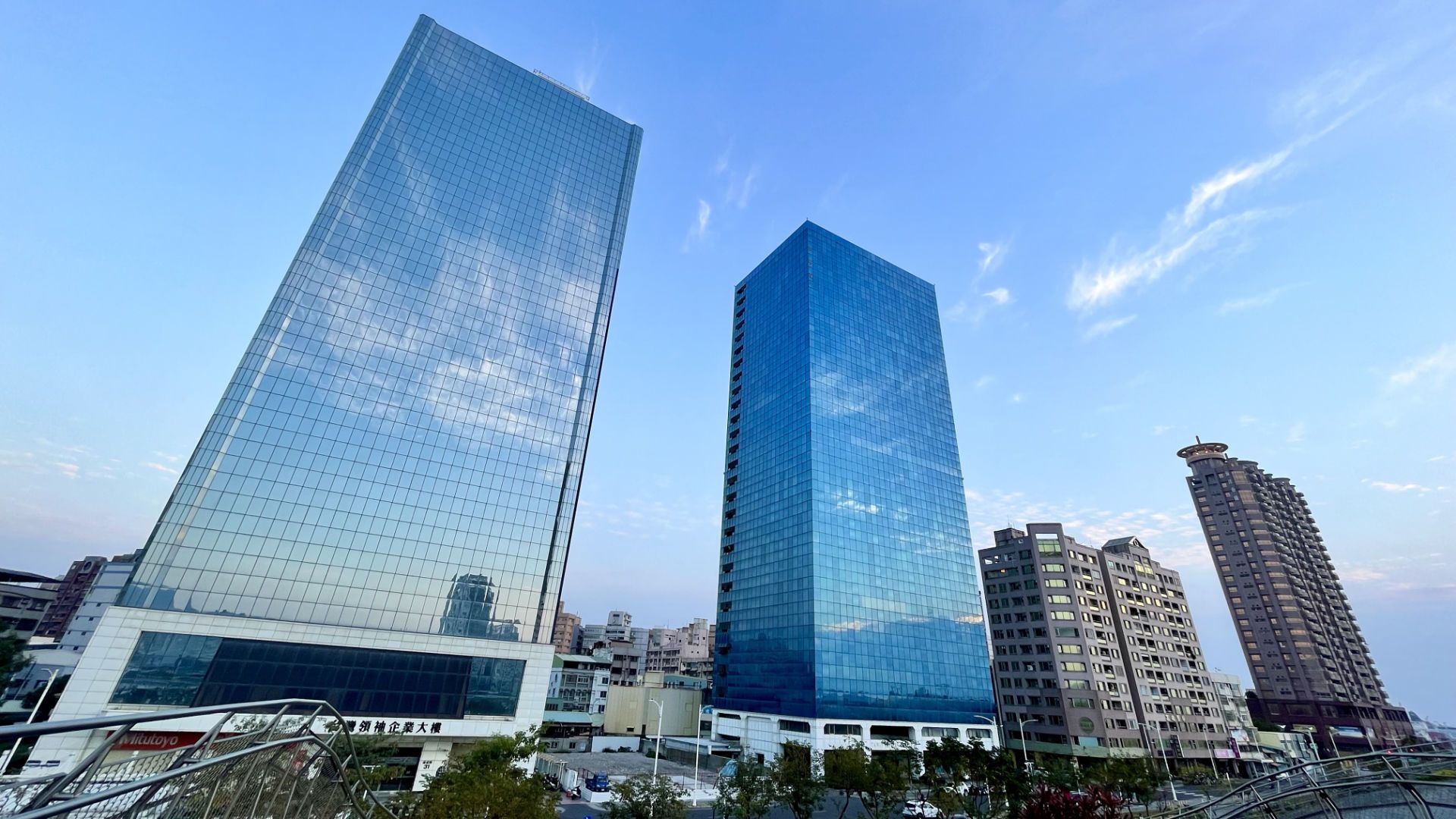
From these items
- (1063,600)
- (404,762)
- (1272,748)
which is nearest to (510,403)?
(404,762)

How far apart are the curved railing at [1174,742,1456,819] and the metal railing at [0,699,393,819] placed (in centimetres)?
2467

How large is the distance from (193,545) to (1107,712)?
11666 cm

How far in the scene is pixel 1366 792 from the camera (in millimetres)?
17125

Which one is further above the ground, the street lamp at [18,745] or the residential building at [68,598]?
the residential building at [68,598]

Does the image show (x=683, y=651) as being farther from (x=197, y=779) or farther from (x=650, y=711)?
(x=197, y=779)

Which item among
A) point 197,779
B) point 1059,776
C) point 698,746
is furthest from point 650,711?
point 197,779

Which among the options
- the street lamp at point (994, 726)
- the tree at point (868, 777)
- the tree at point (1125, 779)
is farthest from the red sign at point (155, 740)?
the street lamp at point (994, 726)

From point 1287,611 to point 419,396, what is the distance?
190 metres

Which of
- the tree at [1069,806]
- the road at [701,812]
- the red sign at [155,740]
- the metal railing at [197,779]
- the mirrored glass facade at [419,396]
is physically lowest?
the road at [701,812]

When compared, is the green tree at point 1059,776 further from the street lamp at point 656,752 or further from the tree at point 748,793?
the street lamp at point 656,752

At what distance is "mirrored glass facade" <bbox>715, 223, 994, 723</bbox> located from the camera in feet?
251

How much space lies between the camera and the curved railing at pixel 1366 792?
1537cm

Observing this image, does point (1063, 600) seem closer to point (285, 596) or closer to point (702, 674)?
point (702, 674)

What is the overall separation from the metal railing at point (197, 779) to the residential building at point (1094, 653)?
102807mm
